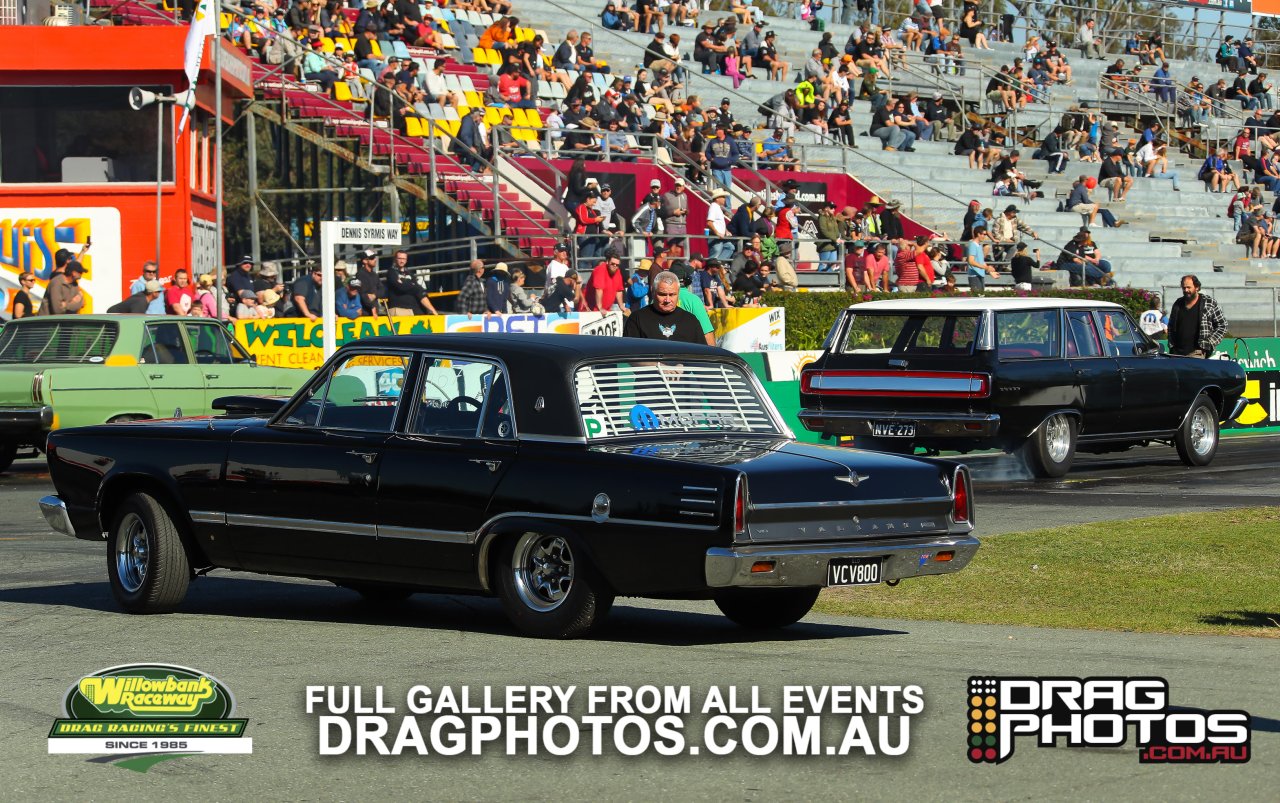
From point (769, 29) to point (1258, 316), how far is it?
13.2 metres

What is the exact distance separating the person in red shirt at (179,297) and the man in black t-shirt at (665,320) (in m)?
10.6

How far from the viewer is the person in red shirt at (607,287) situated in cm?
2816

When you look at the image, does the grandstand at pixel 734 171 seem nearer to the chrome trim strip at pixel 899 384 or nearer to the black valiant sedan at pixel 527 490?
the chrome trim strip at pixel 899 384

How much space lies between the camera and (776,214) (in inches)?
1374

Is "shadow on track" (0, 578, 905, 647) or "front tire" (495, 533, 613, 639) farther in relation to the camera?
"shadow on track" (0, 578, 905, 647)

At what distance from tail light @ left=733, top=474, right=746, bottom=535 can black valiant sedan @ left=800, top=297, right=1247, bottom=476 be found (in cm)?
1017

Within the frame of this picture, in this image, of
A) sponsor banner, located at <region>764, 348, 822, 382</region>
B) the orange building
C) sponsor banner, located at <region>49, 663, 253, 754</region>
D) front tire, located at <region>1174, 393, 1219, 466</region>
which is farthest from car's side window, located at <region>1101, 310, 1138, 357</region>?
the orange building

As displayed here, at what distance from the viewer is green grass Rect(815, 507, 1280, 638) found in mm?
10258

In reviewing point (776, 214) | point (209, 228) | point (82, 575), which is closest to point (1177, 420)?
point (82, 575)

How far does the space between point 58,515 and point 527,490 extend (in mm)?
3172

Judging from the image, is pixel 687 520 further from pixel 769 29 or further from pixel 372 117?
pixel 769 29

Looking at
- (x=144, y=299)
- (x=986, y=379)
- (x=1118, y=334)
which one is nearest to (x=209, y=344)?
(x=144, y=299)

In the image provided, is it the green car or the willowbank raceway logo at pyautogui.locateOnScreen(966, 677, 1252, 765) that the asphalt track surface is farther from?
the green car

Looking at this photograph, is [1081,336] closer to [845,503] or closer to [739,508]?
[845,503]
